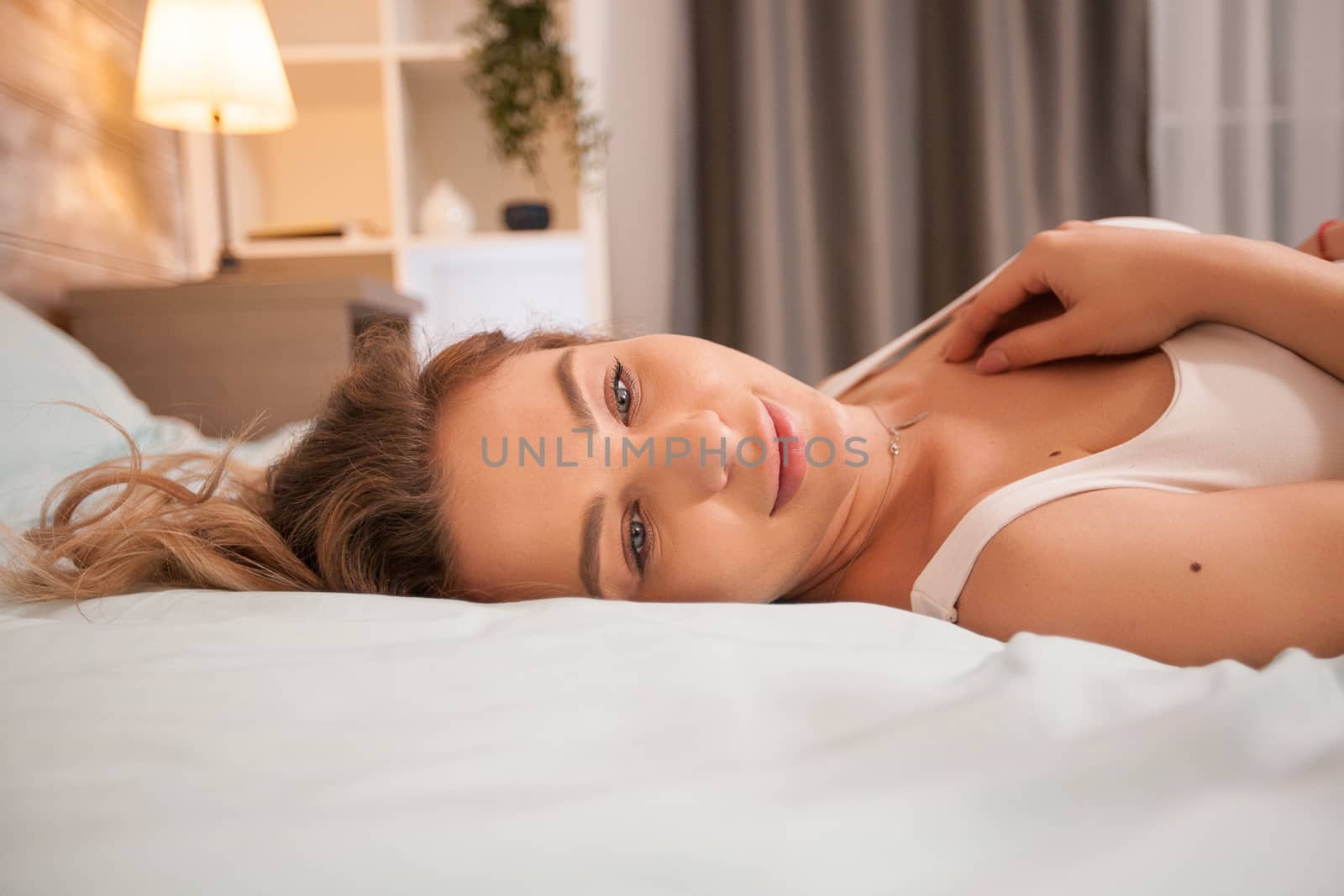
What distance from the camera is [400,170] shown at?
280 centimetres

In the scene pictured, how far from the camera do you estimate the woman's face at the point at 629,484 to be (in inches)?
34.9

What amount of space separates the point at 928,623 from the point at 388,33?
2.72m

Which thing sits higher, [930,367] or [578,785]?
[930,367]

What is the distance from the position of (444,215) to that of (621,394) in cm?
211

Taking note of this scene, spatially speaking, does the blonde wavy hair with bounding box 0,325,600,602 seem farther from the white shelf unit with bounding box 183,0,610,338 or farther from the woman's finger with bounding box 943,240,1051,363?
the white shelf unit with bounding box 183,0,610,338

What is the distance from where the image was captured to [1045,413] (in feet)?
3.38

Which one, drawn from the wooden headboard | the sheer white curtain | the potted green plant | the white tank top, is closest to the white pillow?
the wooden headboard

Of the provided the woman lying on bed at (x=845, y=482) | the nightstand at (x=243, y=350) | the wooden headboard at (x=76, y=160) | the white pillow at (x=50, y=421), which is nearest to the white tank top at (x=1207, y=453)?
the woman lying on bed at (x=845, y=482)

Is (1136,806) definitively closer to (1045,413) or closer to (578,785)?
(578,785)

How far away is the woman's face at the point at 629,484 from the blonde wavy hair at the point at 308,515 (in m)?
0.04

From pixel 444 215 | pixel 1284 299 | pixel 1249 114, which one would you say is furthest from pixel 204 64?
pixel 1249 114

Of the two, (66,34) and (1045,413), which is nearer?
(1045,413)

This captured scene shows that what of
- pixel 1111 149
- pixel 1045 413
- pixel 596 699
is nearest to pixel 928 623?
pixel 596 699

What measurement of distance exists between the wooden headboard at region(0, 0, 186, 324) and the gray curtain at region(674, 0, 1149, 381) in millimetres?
1606
